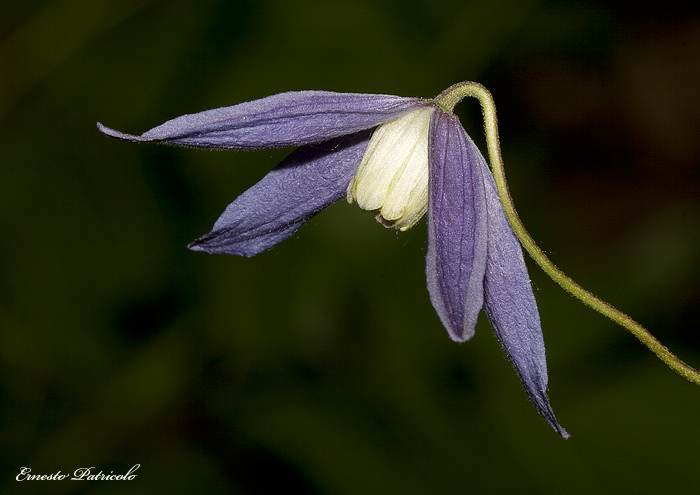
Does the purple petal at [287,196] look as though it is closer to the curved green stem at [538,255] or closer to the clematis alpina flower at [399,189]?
the clematis alpina flower at [399,189]

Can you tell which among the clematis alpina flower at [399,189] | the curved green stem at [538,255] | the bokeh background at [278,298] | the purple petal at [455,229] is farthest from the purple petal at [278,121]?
the bokeh background at [278,298]

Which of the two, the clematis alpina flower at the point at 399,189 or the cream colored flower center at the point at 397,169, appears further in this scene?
the cream colored flower center at the point at 397,169

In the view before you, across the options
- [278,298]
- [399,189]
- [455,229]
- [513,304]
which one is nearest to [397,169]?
[399,189]

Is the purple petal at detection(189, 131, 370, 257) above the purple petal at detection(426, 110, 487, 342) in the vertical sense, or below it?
above

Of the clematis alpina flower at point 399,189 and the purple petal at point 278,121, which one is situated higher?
the purple petal at point 278,121

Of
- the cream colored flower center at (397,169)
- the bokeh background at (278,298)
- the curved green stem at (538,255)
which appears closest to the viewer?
the curved green stem at (538,255)

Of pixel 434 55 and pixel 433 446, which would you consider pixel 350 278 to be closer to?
pixel 433 446

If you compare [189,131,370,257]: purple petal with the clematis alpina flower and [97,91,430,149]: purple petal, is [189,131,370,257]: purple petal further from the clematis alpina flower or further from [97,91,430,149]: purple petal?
[97,91,430,149]: purple petal

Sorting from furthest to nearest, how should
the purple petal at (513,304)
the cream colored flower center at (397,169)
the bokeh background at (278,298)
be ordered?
the bokeh background at (278,298)
the cream colored flower center at (397,169)
the purple petal at (513,304)

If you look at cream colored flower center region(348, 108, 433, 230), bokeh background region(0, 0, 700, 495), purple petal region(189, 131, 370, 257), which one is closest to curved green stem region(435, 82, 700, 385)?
cream colored flower center region(348, 108, 433, 230)
